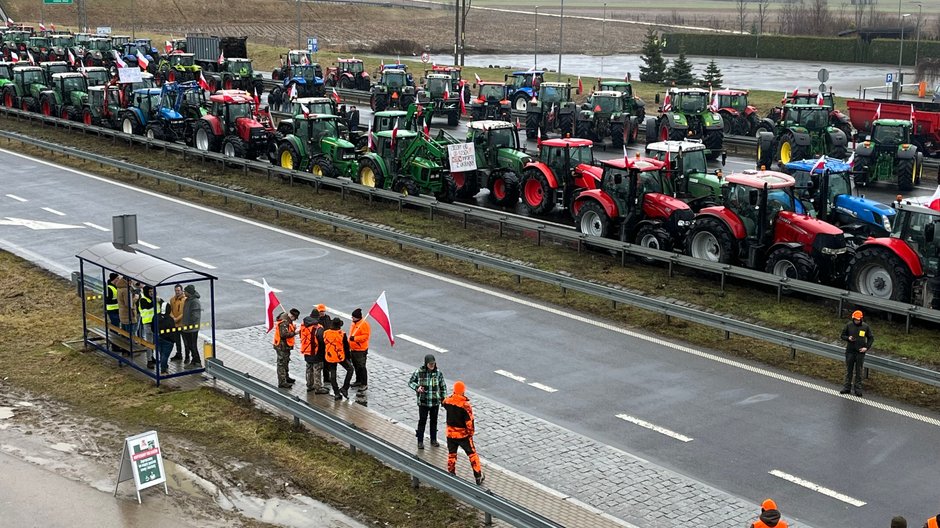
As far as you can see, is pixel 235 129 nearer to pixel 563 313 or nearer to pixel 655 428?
pixel 563 313

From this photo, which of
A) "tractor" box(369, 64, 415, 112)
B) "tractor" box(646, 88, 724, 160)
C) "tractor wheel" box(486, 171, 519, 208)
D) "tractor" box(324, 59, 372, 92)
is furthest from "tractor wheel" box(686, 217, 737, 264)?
"tractor" box(324, 59, 372, 92)

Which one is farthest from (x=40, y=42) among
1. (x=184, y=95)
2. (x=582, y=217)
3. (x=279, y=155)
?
(x=582, y=217)

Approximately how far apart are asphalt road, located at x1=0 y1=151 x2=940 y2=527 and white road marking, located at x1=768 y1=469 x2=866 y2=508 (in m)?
0.02

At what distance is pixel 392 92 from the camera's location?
54344 mm

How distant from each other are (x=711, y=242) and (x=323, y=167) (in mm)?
13188

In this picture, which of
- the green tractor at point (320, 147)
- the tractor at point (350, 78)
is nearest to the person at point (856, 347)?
the green tractor at point (320, 147)

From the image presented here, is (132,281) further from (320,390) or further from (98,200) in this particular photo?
(98,200)

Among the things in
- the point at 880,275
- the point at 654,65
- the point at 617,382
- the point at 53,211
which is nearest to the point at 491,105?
the point at 654,65

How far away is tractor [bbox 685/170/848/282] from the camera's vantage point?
22891mm

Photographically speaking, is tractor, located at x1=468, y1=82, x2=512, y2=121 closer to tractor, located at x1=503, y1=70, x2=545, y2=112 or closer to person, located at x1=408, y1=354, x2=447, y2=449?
tractor, located at x1=503, y1=70, x2=545, y2=112

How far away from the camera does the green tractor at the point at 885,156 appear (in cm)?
3747

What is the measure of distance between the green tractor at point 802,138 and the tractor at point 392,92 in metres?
18.8

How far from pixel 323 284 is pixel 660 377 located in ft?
26.8

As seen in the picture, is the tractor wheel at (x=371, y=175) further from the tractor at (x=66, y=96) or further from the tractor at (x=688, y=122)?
the tractor at (x=66, y=96)
